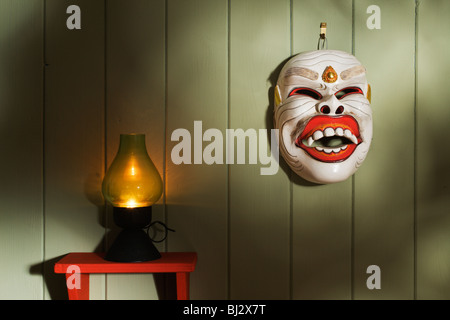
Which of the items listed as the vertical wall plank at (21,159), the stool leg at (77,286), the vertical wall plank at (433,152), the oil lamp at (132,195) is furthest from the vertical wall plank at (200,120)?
the vertical wall plank at (433,152)

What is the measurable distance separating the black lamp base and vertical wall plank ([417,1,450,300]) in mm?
728

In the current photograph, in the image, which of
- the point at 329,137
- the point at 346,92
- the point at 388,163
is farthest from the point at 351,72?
the point at 388,163

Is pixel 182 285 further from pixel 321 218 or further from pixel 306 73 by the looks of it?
pixel 306 73

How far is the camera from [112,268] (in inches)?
47.9

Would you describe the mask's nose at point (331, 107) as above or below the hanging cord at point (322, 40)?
below

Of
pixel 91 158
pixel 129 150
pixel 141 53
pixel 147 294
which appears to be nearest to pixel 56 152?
pixel 91 158

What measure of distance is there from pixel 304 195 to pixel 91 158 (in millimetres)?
583

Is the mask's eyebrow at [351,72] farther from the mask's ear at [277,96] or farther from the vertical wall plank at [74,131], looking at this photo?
the vertical wall plank at [74,131]

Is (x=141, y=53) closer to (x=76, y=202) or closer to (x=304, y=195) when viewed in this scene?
(x=76, y=202)

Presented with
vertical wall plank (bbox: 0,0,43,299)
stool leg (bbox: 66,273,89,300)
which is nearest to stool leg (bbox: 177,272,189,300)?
stool leg (bbox: 66,273,89,300)

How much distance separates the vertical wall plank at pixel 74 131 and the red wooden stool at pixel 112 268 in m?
0.10

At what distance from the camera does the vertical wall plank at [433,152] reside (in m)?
1.39

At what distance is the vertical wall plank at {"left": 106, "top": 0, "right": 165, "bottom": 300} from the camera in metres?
1.37
